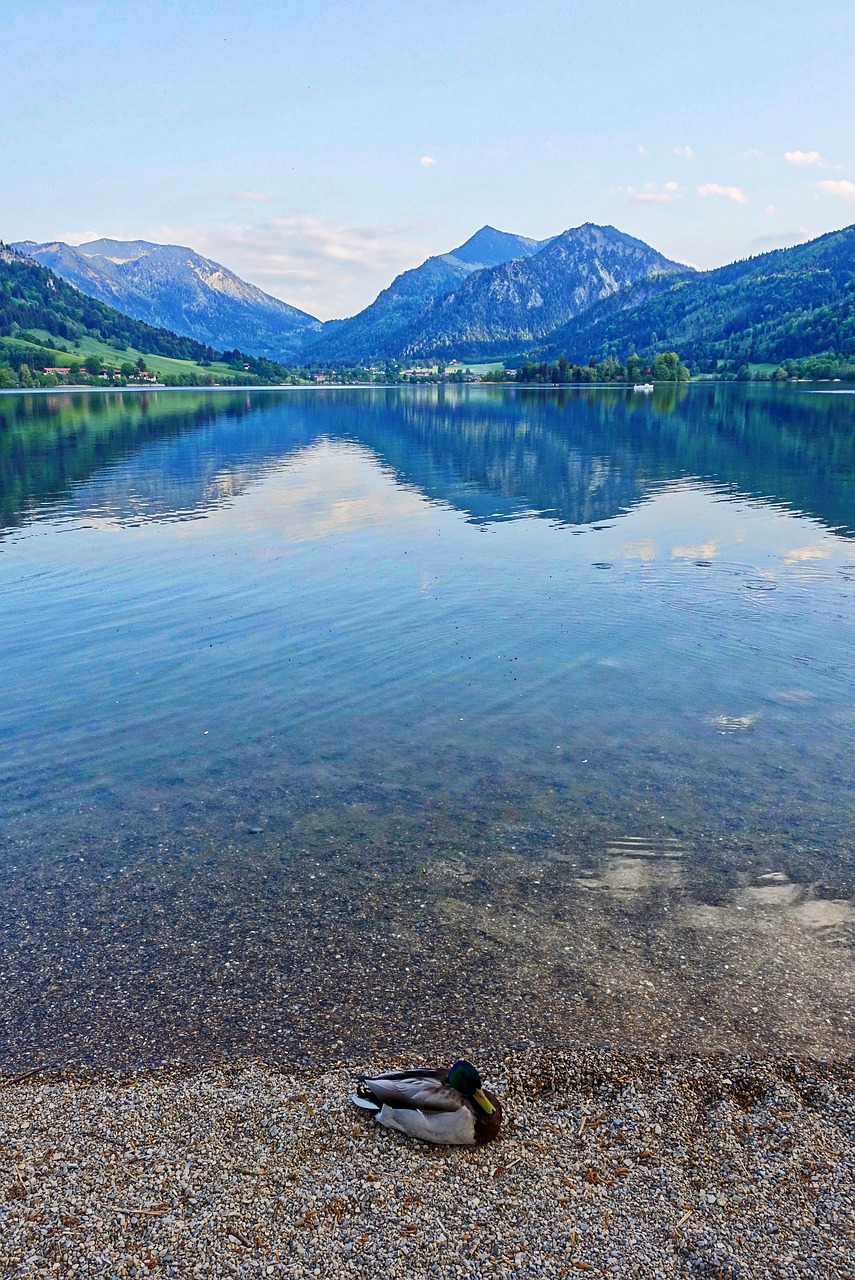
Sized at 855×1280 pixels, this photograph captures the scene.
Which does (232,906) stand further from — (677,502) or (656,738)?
(677,502)

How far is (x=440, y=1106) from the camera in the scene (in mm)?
11523

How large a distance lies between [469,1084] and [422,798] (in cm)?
1031

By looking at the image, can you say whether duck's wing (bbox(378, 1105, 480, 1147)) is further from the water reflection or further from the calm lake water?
the water reflection

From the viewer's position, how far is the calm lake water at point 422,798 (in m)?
14.4

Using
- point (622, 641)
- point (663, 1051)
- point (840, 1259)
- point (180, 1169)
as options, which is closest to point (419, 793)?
point (663, 1051)

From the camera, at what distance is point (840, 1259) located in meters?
9.92

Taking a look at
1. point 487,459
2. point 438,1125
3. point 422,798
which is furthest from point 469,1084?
point 487,459

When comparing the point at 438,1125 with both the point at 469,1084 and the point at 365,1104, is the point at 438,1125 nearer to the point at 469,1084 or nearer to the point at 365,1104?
the point at 469,1084

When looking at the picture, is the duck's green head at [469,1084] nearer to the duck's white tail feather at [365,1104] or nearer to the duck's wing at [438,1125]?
the duck's wing at [438,1125]

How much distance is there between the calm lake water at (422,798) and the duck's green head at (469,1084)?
1.81m

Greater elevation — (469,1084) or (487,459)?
(487,459)

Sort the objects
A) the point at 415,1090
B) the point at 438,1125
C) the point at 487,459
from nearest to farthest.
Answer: the point at 438,1125 < the point at 415,1090 < the point at 487,459

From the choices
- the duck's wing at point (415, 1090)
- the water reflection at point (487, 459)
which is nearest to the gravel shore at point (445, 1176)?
the duck's wing at point (415, 1090)

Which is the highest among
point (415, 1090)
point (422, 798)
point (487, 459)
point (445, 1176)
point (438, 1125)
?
point (487, 459)
